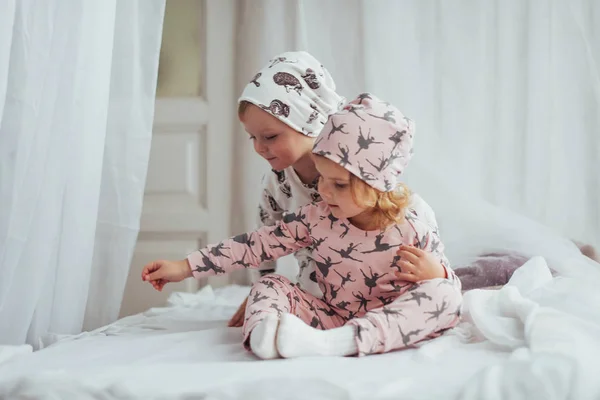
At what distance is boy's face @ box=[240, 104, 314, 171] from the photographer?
1321 mm

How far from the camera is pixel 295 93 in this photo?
134cm

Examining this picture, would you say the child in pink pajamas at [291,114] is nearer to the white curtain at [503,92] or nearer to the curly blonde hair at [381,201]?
the curly blonde hair at [381,201]

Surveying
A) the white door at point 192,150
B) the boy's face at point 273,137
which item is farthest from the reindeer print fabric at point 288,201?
the white door at point 192,150

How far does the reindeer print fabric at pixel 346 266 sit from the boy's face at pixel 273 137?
146mm

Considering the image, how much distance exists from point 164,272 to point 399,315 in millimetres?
462

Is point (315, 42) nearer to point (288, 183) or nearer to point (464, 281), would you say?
point (288, 183)

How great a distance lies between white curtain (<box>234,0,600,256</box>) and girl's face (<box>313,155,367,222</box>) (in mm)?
784

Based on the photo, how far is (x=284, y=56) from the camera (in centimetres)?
141

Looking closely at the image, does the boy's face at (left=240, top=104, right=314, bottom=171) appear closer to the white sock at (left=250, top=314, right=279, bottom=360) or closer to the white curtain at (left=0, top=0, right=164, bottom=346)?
the white curtain at (left=0, top=0, right=164, bottom=346)

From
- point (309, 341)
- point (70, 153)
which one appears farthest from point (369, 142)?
point (70, 153)

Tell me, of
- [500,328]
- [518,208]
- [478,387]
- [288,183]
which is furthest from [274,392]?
[518,208]

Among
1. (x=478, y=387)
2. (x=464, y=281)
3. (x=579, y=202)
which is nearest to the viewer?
(x=478, y=387)

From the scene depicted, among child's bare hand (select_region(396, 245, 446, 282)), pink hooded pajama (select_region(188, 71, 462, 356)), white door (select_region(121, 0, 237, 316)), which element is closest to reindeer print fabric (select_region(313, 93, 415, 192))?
pink hooded pajama (select_region(188, 71, 462, 356))

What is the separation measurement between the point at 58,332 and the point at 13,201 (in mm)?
321
